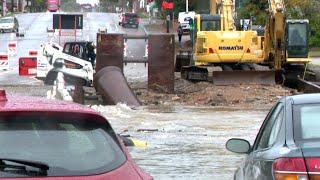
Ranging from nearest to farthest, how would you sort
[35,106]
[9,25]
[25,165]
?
[25,165], [35,106], [9,25]

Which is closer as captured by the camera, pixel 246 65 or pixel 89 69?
pixel 89 69

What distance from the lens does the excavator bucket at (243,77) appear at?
27906mm

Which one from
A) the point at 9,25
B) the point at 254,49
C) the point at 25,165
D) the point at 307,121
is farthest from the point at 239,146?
the point at 9,25

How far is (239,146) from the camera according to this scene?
268 inches

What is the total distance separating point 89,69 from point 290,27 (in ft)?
26.0

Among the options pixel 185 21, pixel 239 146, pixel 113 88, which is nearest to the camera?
pixel 239 146

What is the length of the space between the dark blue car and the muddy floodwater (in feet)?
14.6

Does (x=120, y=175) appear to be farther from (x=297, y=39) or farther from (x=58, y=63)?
(x=297, y=39)

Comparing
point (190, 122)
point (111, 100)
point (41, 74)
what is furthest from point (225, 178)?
point (41, 74)

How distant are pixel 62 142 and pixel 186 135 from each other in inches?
449

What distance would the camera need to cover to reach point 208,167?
11.7 m

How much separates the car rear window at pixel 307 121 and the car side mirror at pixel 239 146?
1.09 m

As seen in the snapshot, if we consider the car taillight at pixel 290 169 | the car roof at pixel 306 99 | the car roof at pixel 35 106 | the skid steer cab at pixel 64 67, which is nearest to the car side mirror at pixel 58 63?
the skid steer cab at pixel 64 67

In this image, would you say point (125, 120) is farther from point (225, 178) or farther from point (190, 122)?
point (225, 178)
